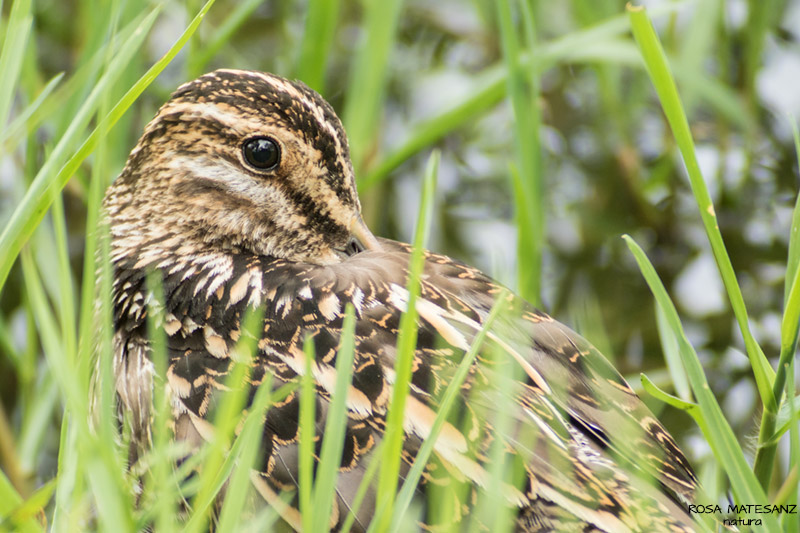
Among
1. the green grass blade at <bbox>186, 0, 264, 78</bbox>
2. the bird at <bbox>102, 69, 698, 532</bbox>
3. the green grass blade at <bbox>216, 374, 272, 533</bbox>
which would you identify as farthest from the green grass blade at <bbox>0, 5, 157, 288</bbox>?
the green grass blade at <bbox>186, 0, 264, 78</bbox>

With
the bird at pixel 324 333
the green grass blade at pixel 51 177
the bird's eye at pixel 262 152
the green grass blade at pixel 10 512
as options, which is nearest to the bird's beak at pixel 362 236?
the bird at pixel 324 333

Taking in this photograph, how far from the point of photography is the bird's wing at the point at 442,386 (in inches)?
77.4

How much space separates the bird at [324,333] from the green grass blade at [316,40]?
847 millimetres

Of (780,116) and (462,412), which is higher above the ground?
(780,116)

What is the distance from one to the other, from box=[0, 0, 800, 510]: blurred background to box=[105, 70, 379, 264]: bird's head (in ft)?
2.29

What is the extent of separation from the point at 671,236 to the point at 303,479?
9.57ft

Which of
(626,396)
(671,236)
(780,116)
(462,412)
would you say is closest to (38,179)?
(462,412)

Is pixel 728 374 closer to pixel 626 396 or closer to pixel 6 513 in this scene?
pixel 626 396

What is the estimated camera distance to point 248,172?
8.08 feet

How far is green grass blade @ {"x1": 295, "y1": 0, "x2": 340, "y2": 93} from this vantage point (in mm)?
3287

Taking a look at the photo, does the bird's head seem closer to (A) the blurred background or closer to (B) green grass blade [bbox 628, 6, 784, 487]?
(A) the blurred background

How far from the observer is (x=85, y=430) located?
1569 mm

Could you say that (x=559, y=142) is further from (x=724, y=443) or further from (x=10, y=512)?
(x=10, y=512)

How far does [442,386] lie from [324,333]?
281mm
